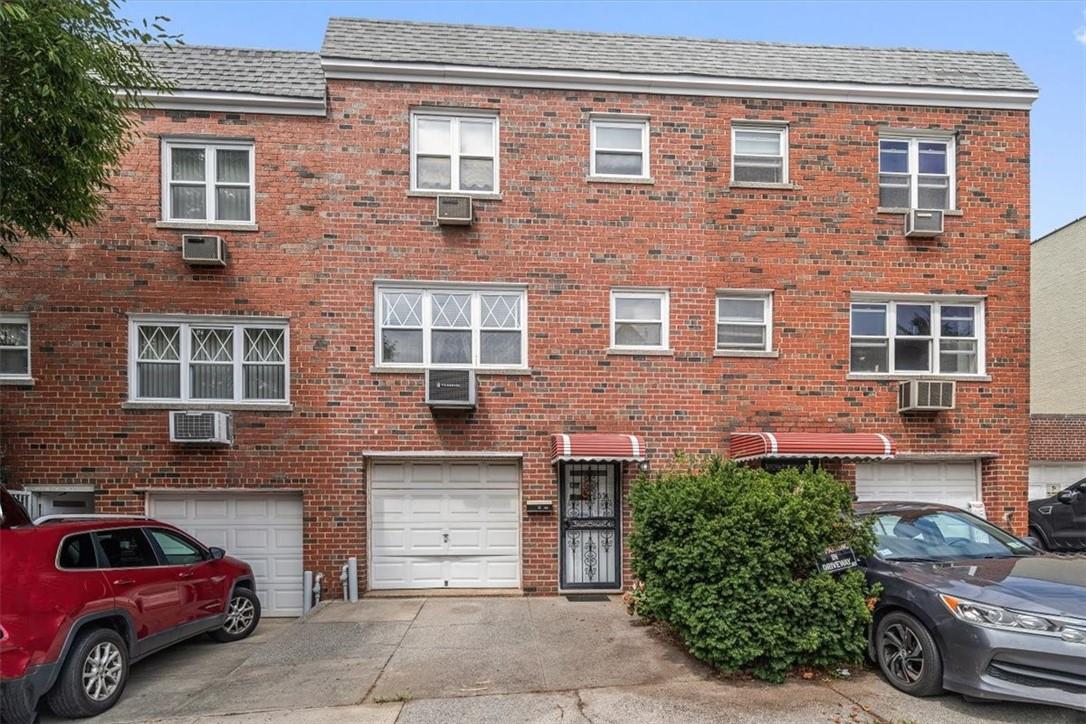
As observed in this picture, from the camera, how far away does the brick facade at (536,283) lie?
30.4ft

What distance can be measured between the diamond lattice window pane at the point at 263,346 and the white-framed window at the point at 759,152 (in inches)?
293

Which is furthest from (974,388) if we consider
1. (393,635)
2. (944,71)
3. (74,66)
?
(74,66)

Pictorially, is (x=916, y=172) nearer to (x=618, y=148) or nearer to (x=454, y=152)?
(x=618, y=148)

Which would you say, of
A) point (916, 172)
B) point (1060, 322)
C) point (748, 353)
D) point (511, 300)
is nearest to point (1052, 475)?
point (1060, 322)

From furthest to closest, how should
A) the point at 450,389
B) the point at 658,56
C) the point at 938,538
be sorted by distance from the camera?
the point at 658,56
the point at 450,389
the point at 938,538

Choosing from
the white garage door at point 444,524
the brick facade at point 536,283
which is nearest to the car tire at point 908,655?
the brick facade at point 536,283

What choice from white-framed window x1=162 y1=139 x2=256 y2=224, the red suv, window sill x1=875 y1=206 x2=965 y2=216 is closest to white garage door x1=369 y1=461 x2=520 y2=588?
the red suv

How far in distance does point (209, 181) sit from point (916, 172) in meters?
10.9

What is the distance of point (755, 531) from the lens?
581cm

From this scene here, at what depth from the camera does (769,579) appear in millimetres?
5742

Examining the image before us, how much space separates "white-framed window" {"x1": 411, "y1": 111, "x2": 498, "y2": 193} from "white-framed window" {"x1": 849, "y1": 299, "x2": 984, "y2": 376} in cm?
614

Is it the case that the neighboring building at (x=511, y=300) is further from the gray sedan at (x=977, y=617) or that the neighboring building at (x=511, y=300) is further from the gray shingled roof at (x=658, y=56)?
the gray sedan at (x=977, y=617)

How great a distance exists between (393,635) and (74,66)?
6.50 m

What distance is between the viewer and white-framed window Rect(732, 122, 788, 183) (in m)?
10.2
